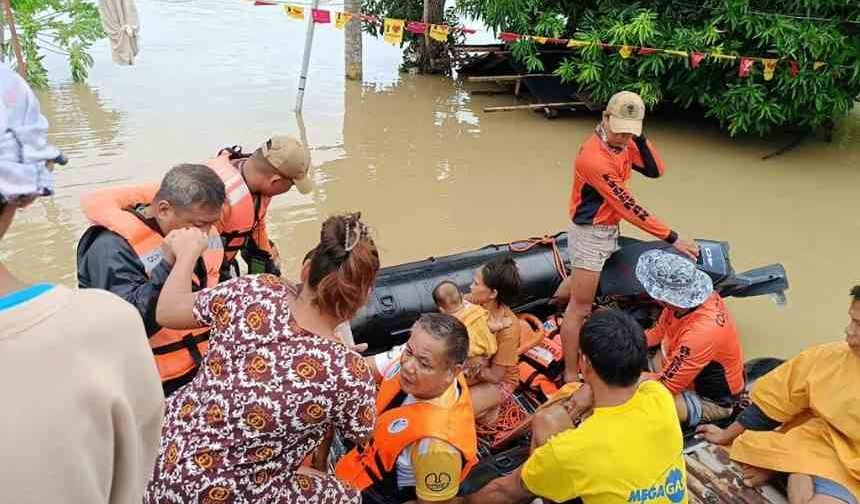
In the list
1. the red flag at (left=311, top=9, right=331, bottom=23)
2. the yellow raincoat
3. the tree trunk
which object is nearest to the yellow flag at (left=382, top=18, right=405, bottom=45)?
the red flag at (left=311, top=9, right=331, bottom=23)

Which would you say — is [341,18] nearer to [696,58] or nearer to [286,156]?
[696,58]

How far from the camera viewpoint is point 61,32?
34.0 ft

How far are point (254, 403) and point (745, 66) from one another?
7.53m

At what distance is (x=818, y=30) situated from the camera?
7.52 meters

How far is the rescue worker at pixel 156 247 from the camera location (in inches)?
96.8

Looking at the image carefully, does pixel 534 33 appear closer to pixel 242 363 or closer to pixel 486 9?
pixel 486 9

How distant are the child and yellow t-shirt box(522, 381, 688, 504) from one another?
1.04 meters

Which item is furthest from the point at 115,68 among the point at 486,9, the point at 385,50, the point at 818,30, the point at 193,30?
the point at 818,30

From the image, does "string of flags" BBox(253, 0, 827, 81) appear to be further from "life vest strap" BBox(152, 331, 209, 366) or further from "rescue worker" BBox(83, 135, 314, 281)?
"life vest strap" BBox(152, 331, 209, 366)

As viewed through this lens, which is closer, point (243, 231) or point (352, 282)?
point (352, 282)

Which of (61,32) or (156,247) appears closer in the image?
(156,247)

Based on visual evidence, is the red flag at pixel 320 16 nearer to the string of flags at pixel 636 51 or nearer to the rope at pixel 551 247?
the string of flags at pixel 636 51

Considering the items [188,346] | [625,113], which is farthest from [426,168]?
[188,346]

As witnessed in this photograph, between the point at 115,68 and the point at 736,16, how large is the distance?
9.06 m
